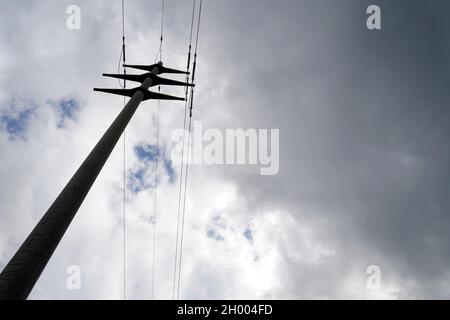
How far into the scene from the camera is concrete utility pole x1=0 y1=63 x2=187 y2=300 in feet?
17.3

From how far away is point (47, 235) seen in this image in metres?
6.07

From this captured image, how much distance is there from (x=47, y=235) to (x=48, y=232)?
0.24ft

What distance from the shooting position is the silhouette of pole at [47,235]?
17.3 ft

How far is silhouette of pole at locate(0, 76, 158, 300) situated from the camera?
527cm

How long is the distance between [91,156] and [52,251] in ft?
9.96

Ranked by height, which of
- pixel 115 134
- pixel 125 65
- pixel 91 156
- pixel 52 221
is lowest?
pixel 52 221

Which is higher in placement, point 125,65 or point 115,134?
point 125,65

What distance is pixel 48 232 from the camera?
241 inches
